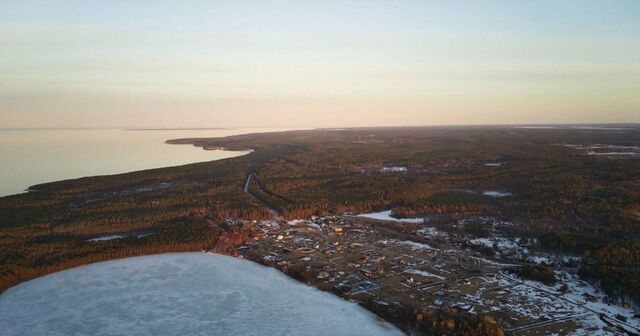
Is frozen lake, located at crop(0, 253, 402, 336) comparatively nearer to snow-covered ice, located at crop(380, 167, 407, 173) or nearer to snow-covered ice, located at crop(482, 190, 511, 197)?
snow-covered ice, located at crop(482, 190, 511, 197)

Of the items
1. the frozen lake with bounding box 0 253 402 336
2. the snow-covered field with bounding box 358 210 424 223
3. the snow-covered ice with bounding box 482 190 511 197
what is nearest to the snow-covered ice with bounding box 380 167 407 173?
the snow-covered ice with bounding box 482 190 511 197

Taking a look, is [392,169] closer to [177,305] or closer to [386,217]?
[386,217]

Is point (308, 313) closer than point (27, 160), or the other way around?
point (308, 313)

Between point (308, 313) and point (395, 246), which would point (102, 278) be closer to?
point (308, 313)

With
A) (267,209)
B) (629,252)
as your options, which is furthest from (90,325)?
(629,252)

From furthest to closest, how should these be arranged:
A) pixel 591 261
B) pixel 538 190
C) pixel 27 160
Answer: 1. pixel 27 160
2. pixel 538 190
3. pixel 591 261
